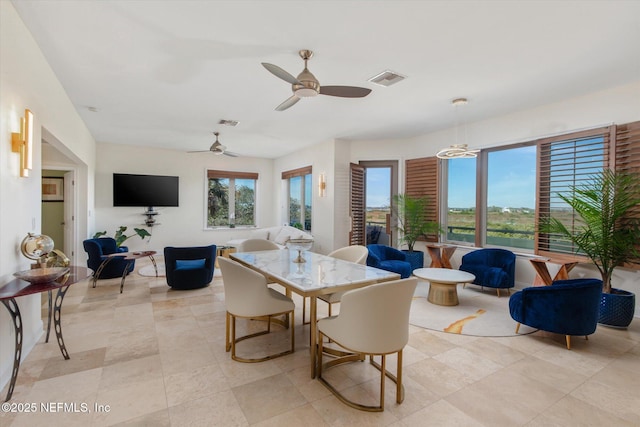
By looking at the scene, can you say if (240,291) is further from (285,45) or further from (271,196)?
(271,196)

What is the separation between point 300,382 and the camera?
7.41 feet

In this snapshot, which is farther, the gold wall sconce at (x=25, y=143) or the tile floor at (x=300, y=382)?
the gold wall sconce at (x=25, y=143)

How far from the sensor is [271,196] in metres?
9.10

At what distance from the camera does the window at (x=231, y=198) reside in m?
8.34

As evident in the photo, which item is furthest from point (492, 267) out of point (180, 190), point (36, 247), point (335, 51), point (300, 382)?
point (180, 190)

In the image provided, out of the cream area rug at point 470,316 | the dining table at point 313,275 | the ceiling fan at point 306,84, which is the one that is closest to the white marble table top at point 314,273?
the dining table at point 313,275

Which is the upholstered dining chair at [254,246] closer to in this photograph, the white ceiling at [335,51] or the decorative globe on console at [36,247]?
the white ceiling at [335,51]

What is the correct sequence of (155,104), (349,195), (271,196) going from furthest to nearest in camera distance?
(271,196) → (349,195) → (155,104)

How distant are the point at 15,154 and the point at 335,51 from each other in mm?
2755

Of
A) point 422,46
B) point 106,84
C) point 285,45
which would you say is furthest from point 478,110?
point 106,84

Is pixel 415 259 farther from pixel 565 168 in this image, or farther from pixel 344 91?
pixel 344 91

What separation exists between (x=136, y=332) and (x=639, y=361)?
4645 mm

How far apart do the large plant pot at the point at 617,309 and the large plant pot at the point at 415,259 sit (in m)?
2.63

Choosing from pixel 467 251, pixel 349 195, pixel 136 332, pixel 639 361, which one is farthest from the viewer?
pixel 349 195
